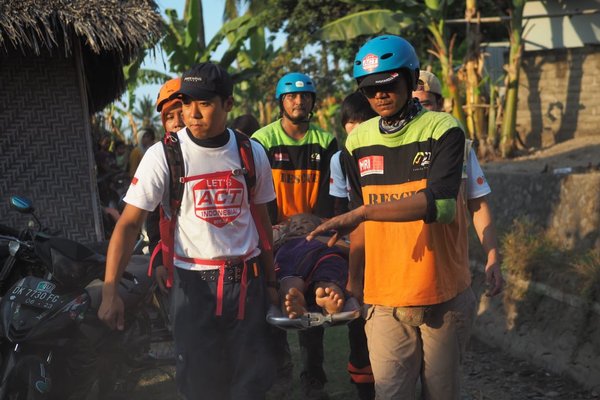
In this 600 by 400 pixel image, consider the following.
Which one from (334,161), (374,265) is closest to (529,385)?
(334,161)

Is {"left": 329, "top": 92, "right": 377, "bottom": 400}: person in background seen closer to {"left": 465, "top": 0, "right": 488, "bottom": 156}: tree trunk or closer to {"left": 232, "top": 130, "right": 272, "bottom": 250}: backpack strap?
{"left": 232, "top": 130, "right": 272, "bottom": 250}: backpack strap

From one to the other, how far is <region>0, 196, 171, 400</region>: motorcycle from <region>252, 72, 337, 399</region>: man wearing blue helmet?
3.86 ft

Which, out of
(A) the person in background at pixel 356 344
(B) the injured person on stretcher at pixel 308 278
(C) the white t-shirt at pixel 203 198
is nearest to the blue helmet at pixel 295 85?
(A) the person in background at pixel 356 344

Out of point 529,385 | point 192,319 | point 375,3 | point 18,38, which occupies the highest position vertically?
point 375,3

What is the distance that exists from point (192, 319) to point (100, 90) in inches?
289

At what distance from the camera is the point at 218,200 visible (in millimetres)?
3896

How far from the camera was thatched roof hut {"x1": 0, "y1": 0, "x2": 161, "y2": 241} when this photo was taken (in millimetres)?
8422

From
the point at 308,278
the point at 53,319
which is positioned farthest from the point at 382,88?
the point at 53,319

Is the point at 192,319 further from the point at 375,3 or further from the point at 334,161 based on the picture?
the point at 375,3

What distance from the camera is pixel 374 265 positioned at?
3900mm

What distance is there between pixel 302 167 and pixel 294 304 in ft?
6.72

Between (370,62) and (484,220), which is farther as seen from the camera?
(484,220)

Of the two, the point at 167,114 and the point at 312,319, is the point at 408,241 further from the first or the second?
the point at 167,114

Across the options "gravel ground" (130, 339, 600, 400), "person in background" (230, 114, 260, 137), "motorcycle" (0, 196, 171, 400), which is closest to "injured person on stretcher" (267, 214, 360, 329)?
"motorcycle" (0, 196, 171, 400)
